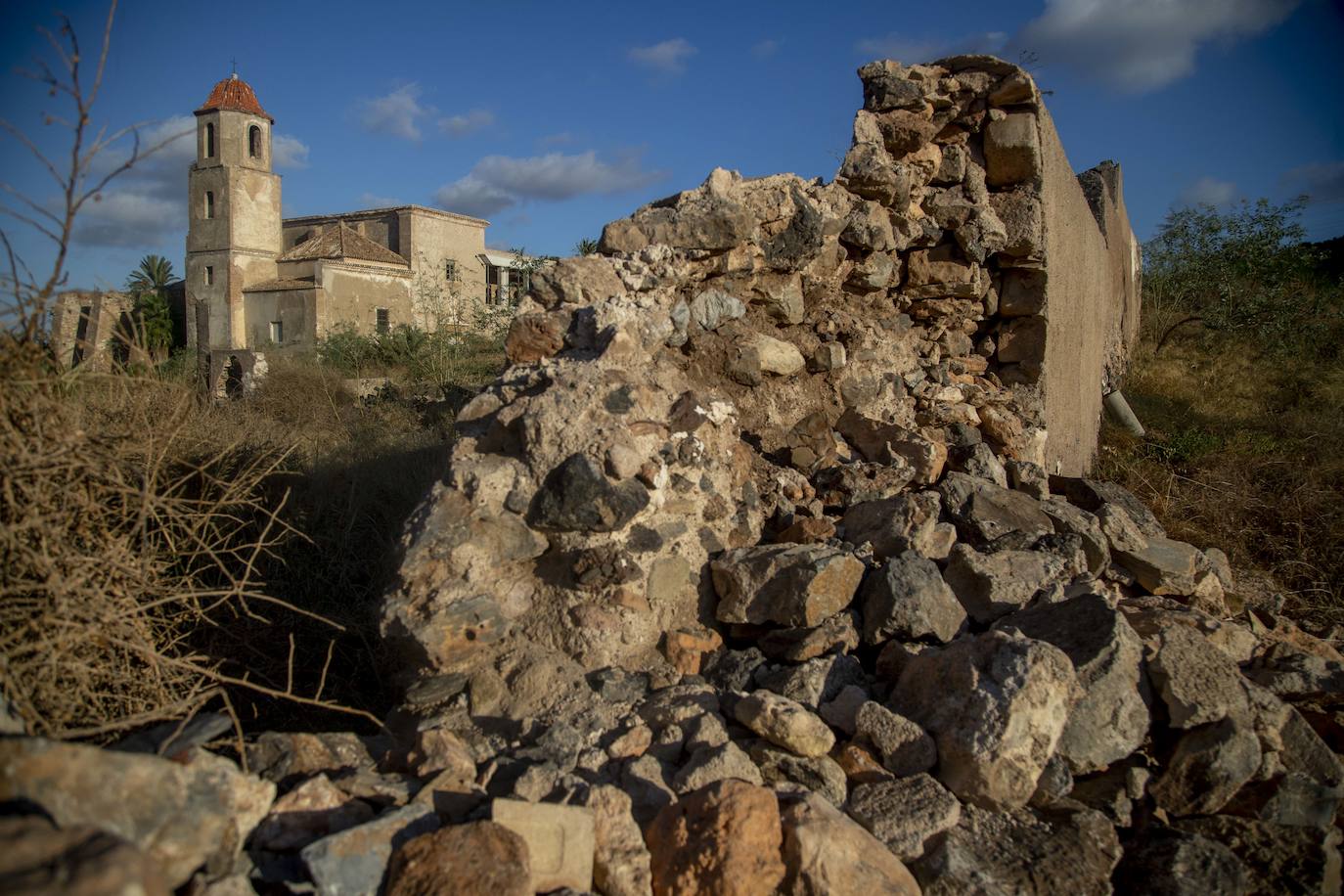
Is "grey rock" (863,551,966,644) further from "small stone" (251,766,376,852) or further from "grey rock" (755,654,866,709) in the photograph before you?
"small stone" (251,766,376,852)

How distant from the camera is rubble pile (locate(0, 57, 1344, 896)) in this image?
169 centimetres

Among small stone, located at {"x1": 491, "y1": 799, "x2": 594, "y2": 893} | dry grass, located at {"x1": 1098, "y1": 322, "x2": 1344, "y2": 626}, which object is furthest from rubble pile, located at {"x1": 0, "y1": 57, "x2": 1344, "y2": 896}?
dry grass, located at {"x1": 1098, "y1": 322, "x2": 1344, "y2": 626}

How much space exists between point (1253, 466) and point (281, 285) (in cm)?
2297

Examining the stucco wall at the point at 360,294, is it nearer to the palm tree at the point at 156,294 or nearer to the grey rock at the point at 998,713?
the palm tree at the point at 156,294

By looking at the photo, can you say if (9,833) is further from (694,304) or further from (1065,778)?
(694,304)

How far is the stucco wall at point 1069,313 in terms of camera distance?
161 inches

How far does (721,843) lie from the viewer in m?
1.70

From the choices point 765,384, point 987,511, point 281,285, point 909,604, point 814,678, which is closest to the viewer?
point 814,678

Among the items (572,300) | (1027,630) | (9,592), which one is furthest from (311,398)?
(1027,630)

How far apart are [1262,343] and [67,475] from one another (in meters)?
10.9

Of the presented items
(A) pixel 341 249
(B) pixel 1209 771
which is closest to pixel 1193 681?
(B) pixel 1209 771

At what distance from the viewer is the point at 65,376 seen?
228cm

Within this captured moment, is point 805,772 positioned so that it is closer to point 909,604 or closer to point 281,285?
point 909,604

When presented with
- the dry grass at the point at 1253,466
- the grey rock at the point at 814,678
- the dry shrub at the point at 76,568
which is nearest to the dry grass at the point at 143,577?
the dry shrub at the point at 76,568
